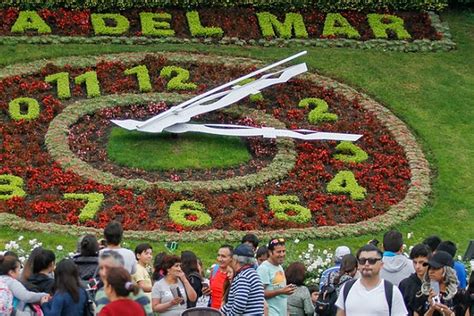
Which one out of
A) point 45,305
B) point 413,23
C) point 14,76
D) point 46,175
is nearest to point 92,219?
point 46,175

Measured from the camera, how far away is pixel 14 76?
26.3 meters

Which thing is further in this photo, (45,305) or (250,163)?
(250,163)

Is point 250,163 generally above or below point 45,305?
below

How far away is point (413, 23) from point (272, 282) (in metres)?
16.4

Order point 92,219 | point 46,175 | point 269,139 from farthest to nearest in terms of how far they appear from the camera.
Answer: point 269,139 < point 46,175 < point 92,219

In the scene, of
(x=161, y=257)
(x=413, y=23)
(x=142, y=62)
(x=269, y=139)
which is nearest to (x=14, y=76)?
(x=142, y=62)

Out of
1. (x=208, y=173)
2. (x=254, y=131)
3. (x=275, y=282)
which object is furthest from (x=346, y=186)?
(x=275, y=282)

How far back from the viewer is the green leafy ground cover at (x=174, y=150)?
23531 mm

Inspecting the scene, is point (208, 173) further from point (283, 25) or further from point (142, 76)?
point (283, 25)

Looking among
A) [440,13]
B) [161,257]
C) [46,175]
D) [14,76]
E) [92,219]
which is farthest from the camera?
[440,13]

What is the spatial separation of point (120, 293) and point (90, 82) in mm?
15565

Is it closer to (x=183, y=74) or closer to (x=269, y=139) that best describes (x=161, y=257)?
(x=269, y=139)

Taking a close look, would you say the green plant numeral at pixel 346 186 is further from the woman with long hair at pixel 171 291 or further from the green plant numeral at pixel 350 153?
the woman with long hair at pixel 171 291

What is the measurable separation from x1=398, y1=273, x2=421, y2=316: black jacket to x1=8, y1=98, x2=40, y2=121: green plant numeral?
12.2m
